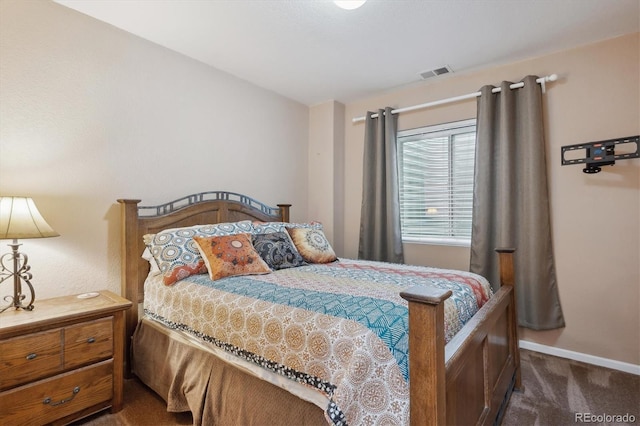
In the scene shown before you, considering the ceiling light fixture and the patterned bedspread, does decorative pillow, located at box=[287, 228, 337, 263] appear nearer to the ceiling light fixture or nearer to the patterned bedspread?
the patterned bedspread

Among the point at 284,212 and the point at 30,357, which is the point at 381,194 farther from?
the point at 30,357

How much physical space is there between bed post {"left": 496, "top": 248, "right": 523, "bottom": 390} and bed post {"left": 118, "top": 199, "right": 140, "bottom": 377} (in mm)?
2497

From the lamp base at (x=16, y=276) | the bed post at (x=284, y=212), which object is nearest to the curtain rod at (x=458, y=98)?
the bed post at (x=284, y=212)

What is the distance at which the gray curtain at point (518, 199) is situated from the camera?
262cm

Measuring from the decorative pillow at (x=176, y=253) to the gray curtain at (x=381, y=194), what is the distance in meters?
1.83

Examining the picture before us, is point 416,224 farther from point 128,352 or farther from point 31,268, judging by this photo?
point 31,268

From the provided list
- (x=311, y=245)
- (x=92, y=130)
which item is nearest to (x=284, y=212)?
(x=311, y=245)

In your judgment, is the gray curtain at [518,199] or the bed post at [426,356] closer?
the bed post at [426,356]

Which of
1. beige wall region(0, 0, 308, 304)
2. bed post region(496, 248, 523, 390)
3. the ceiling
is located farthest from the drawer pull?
bed post region(496, 248, 523, 390)

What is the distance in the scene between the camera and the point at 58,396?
1.66 meters

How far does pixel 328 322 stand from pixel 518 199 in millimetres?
2301

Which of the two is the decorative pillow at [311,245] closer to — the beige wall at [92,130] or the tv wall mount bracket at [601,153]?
the beige wall at [92,130]

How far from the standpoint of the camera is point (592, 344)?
2.52 metres

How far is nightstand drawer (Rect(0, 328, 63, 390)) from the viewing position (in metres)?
1.50
